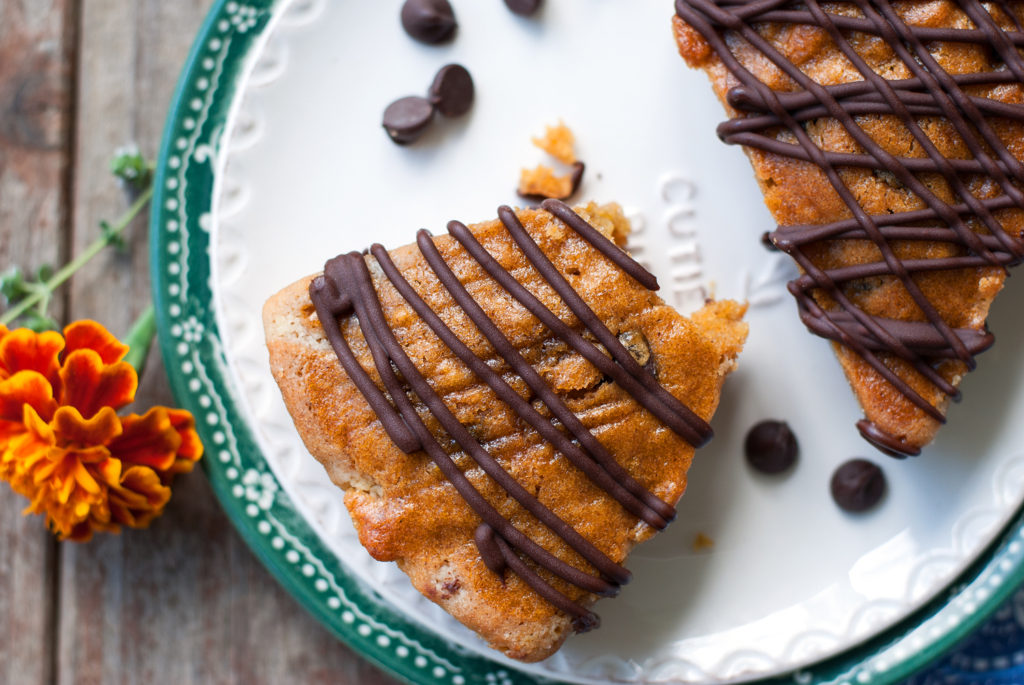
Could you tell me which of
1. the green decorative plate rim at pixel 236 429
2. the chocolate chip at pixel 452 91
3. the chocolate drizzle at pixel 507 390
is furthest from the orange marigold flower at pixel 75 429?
the chocolate chip at pixel 452 91

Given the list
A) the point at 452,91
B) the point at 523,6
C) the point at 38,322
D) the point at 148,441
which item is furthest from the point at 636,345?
the point at 38,322

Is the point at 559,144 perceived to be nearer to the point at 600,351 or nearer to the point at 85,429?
the point at 600,351

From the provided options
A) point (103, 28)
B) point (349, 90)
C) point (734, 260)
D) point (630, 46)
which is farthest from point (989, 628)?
point (103, 28)

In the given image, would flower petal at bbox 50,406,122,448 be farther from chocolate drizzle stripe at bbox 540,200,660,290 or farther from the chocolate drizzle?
chocolate drizzle stripe at bbox 540,200,660,290

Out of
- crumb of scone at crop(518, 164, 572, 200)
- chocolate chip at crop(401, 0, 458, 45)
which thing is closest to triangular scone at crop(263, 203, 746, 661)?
crumb of scone at crop(518, 164, 572, 200)

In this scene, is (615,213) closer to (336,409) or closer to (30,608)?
(336,409)

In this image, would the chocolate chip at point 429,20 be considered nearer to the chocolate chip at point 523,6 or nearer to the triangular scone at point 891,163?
the chocolate chip at point 523,6
